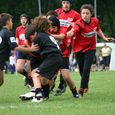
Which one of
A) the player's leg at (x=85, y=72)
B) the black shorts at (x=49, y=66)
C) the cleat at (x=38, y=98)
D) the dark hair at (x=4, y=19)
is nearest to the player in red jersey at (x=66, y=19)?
the player's leg at (x=85, y=72)

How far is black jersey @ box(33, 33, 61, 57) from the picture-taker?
9.94 m

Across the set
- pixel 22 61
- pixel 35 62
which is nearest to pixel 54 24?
pixel 35 62

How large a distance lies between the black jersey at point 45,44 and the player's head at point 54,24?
0.67 m

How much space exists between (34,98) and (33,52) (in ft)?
2.82

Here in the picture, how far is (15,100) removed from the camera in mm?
10406

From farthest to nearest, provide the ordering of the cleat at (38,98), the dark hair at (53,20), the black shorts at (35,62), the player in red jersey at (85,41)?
the player in red jersey at (85,41), the dark hair at (53,20), the black shorts at (35,62), the cleat at (38,98)

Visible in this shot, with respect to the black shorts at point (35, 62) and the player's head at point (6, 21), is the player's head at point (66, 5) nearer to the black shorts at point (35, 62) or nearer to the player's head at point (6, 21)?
the player's head at point (6, 21)

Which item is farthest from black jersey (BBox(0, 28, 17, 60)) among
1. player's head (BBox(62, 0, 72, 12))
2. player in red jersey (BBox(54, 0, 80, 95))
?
player's head (BBox(62, 0, 72, 12))

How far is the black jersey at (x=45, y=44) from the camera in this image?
391 inches

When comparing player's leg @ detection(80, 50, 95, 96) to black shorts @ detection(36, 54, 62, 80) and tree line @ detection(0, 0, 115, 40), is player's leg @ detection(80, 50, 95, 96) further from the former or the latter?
tree line @ detection(0, 0, 115, 40)

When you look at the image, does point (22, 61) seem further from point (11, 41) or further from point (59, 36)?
point (11, 41)

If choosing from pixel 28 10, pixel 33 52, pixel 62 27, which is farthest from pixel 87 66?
pixel 28 10

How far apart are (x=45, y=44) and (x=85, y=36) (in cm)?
192

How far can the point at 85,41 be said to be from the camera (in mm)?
11711
